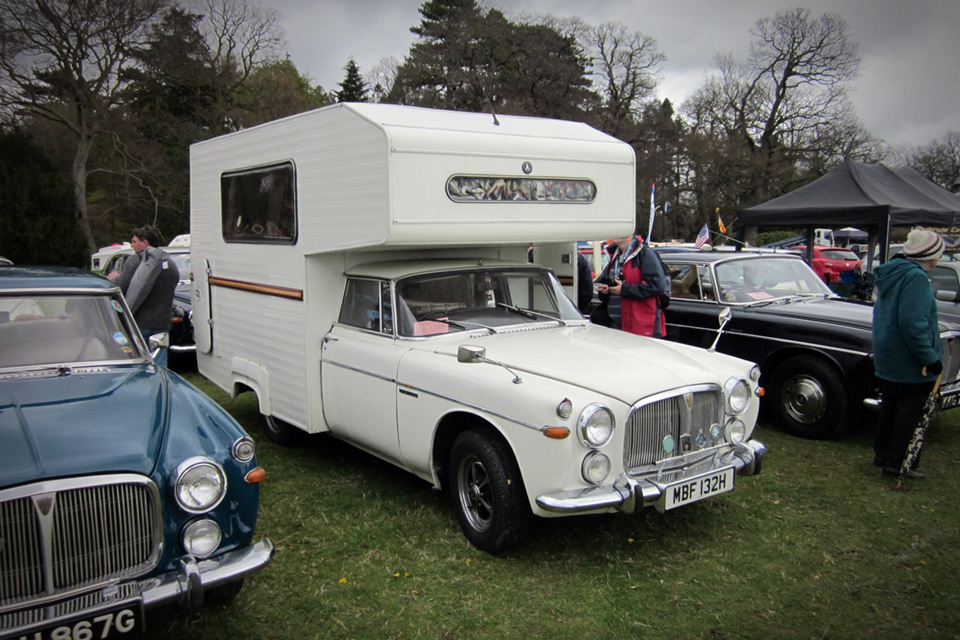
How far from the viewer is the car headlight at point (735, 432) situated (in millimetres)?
4477

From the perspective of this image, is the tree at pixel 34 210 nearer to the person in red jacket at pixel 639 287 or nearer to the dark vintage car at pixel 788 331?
the person in red jacket at pixel 639 287

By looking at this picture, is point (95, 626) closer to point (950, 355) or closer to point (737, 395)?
point (737, 395)

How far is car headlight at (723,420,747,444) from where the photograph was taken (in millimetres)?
4477

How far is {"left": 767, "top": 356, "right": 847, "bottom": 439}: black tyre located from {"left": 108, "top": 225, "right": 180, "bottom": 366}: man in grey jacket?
237 inches

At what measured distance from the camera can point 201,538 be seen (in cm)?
320

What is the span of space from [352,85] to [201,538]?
4793 cm

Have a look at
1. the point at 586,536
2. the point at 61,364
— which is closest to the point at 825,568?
the point at 586,536

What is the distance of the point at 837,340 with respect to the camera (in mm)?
6441

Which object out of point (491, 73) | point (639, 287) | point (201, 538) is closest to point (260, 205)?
point (201, 538)

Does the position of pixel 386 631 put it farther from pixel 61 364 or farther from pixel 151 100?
pixel 151 100

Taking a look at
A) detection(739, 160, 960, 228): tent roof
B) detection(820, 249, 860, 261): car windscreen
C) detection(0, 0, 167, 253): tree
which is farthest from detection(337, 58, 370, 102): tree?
detection(739, 160, 960, 228): tent roof

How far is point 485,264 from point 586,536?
7.11ft

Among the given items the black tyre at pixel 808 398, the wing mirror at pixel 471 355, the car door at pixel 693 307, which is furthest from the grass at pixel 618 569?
the car door at pixel 693 307

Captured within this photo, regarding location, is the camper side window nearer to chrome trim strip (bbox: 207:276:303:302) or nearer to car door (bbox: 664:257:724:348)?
chrome trim strip (bbox: 207:276:303:302)
